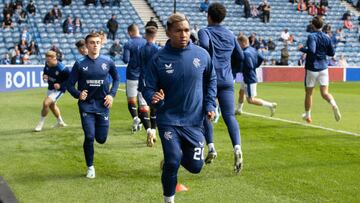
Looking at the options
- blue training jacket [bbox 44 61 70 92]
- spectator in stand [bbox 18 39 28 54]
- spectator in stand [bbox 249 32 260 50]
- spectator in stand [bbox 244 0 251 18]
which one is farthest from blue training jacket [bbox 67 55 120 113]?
spectator in stand [bbox 244 0 251 18]

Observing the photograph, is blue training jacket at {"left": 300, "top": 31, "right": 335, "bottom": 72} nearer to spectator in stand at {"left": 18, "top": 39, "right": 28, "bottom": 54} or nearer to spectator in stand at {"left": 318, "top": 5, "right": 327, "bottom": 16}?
spectator in stand at {"left": 18, "top": 39, "right": 28, "bottom": 54}

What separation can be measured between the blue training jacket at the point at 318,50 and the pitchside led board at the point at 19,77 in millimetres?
15925

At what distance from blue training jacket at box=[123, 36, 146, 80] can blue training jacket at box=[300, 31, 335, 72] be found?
3.71 meters

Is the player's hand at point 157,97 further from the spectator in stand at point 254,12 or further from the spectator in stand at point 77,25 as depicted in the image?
the spectator in stand at point 254,12

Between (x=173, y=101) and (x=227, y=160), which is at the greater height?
(x=173, y=101)

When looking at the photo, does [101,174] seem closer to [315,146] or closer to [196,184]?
[196,184]

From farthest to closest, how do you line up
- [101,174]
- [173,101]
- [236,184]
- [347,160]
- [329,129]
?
[329,129]
[347,160]
[101,174]
[236,184]
[173,101]

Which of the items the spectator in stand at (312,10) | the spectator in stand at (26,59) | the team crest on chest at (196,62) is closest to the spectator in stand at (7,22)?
the spectator in stand at (26,59)

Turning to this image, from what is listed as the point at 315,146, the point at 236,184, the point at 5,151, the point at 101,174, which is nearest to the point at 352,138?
the point at 315,146

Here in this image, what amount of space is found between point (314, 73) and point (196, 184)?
21.8ft

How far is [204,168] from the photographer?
878 cm

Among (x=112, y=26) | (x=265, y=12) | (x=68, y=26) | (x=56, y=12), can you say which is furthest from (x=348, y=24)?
(x=56, y=12)

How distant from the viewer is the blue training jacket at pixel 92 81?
8.66 meters

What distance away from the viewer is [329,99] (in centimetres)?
1387
